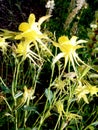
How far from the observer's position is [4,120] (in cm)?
202

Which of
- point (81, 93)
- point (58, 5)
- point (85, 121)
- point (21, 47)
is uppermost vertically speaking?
point (58, 5)

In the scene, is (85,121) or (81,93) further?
(85,121)

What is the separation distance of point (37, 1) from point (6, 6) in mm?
396

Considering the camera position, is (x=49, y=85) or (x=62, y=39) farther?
(x=49, y=85)

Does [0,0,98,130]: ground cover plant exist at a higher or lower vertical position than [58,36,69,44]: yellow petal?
lower

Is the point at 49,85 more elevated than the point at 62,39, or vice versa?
the point at 62,39

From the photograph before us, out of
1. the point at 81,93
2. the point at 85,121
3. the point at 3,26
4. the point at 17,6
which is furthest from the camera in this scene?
the point at 17,6

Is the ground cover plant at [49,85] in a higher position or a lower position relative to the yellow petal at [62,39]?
lower

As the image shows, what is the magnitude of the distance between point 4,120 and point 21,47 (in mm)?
672

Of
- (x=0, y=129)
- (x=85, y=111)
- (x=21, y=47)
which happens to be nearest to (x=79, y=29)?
(x=85, y=111)

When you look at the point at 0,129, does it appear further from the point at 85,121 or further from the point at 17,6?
the point at 17,6

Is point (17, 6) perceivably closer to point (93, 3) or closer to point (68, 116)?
point (93, 3)

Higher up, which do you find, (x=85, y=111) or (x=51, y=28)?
(x=51, y=28)

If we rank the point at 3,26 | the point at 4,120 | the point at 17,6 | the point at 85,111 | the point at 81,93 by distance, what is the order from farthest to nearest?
the point at 17,6 → the point at 3,26 → the point at 85,111 → the point at 4,120 → the point at 81,93
